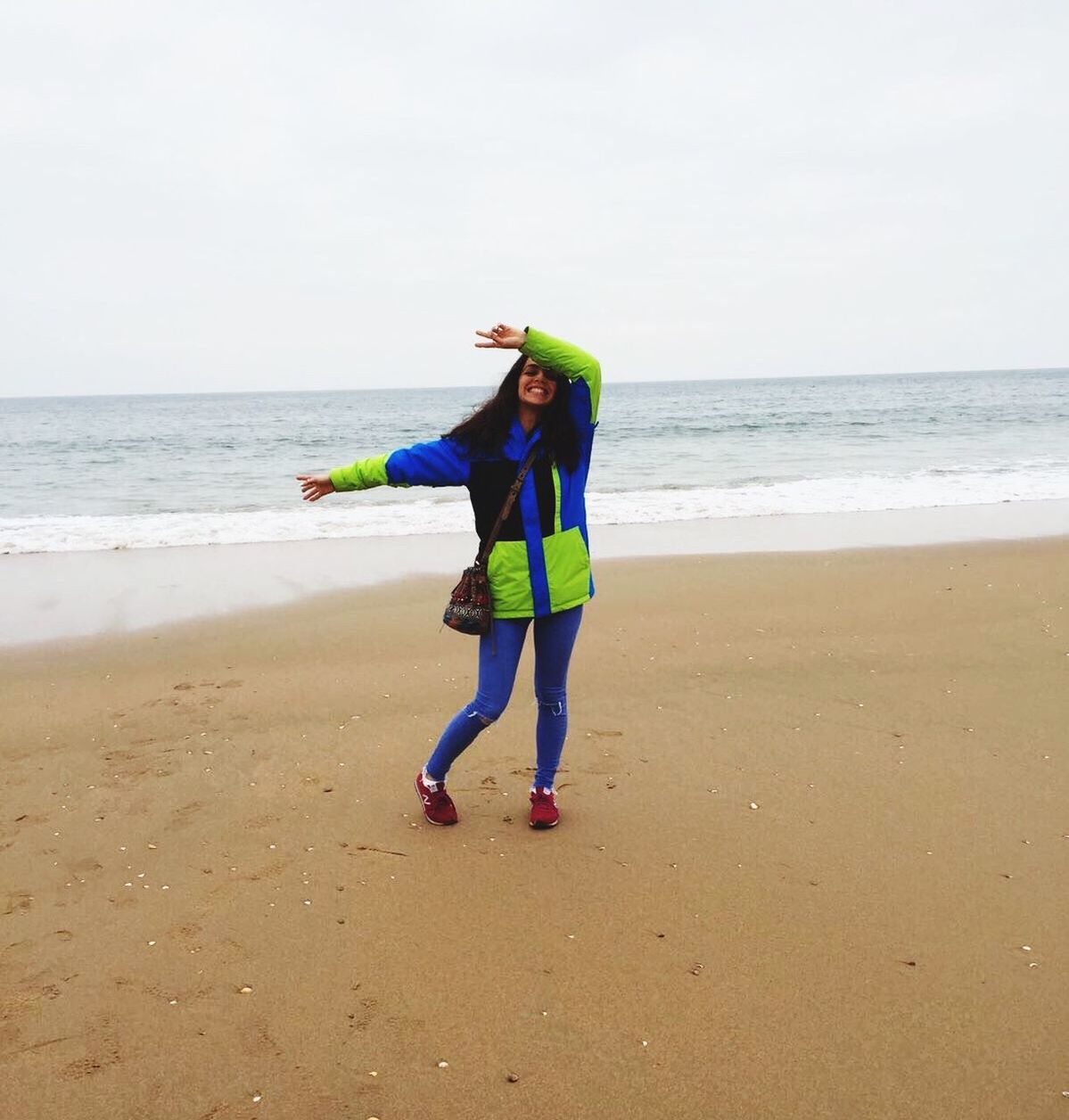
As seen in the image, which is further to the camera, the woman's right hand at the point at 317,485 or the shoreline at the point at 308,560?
the shoreline at the point at 308,560

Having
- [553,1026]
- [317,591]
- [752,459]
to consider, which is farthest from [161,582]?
[752,459]

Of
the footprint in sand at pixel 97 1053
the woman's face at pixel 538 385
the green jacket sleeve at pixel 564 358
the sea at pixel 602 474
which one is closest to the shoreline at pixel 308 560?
the sea at pixel 602 474

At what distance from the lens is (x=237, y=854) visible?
340cm

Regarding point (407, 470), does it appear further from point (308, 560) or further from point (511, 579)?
point (308, 560)

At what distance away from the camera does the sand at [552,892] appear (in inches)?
89.7

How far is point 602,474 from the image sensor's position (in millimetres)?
19281

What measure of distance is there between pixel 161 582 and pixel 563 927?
688cm

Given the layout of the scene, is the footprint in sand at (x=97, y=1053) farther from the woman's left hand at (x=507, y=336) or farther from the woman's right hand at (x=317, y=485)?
the woman's left hand at (x=507, y=336)

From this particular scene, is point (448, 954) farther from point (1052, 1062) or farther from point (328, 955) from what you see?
point (1052, 1062)

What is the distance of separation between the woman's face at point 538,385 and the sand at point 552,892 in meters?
1.77

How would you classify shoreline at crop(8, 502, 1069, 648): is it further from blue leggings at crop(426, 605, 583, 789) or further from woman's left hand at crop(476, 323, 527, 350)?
woman's left hand at crop(476, 323, 527, 350)

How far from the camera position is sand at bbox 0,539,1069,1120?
2.28 metres

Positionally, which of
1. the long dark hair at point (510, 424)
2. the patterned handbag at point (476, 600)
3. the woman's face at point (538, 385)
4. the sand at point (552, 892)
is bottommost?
the sand at point (552, 892)

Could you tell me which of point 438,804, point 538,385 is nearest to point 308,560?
point 438,804
